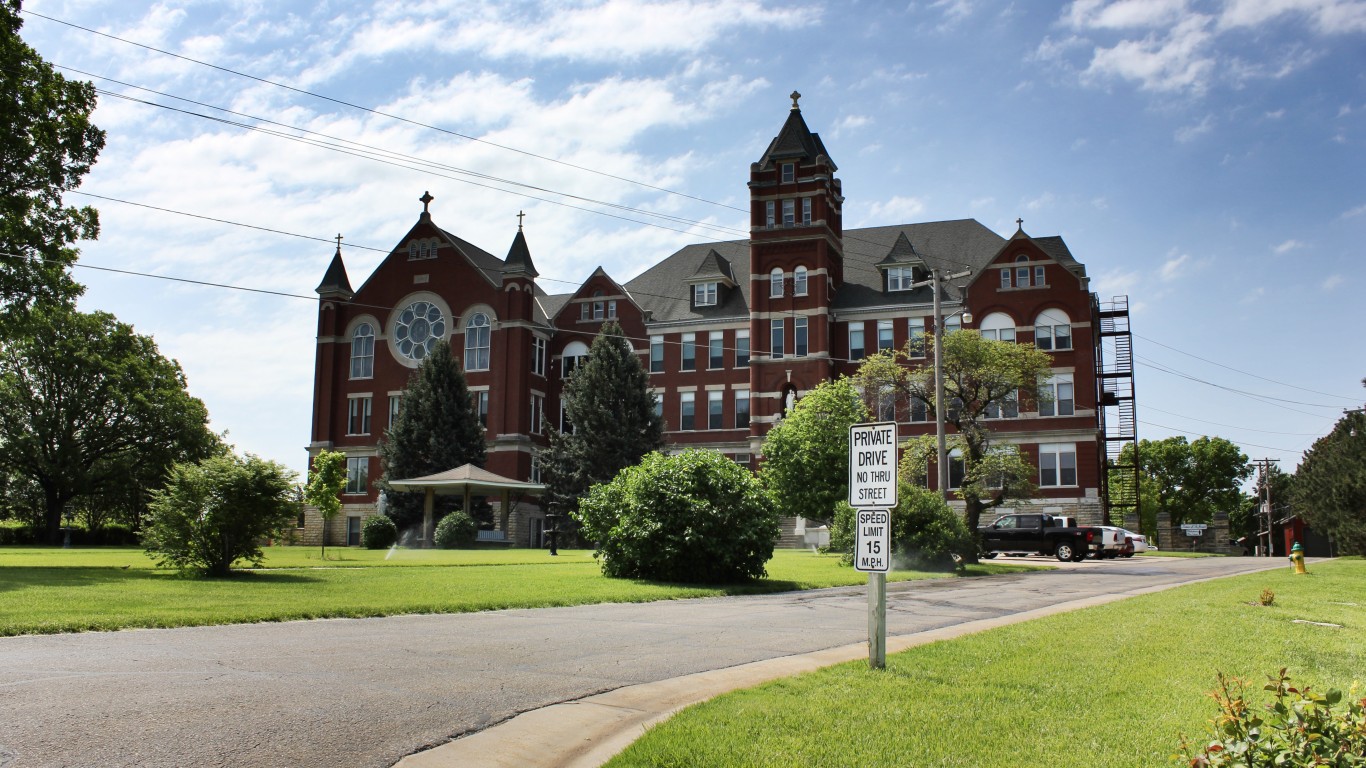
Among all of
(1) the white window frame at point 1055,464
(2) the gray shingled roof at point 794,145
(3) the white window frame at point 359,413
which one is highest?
(2) the gray shingled roof at point 794,145

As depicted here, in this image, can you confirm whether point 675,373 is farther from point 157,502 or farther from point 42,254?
point 157,502

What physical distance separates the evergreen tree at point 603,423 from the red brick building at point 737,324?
5.69m

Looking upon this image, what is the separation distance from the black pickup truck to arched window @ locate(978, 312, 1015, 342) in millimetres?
19461

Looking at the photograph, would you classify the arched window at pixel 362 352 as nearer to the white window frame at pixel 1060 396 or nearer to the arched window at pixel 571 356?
the arched window at pixel 571 356

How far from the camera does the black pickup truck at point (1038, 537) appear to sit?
1550 inches

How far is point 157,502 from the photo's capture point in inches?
803

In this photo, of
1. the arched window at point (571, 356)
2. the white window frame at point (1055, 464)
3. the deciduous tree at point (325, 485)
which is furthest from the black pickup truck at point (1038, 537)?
the arched window at point (571, 356)

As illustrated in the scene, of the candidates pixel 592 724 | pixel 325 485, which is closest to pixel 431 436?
pixel 325 485

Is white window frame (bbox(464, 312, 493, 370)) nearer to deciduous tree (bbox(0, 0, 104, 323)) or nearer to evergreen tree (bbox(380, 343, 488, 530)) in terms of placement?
evergreen tree (bbox(380, 343, 488, 530))

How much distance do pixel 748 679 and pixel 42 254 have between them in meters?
25.4

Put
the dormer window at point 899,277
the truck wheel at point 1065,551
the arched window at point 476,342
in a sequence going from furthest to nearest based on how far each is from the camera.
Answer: the arched window at point 476,342 < the dormer window at point 899,277 < the truck wheel at point 1065,551

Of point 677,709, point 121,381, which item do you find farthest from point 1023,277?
point 677,709

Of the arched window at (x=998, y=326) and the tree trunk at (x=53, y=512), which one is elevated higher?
the arched window at (x=998, y=326)

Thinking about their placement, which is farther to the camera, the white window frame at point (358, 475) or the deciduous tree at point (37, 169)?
the white window frame at point (358, 475)
